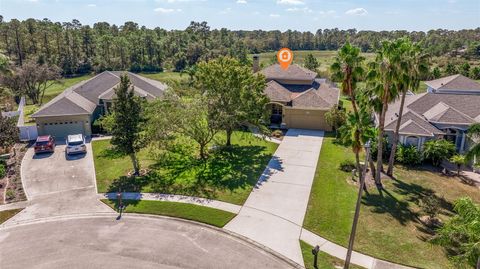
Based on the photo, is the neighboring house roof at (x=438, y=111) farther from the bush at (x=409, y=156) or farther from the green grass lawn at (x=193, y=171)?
the green grass lawn at (x=193, y=171)

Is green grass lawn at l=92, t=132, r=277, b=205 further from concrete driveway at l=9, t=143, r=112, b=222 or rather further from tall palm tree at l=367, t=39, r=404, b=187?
tall palm tree at l=367, t=39, r=404, b=187

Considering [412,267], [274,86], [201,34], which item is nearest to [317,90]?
[274,86]

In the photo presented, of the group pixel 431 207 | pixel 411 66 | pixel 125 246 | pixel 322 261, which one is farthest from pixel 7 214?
pixel 411 66

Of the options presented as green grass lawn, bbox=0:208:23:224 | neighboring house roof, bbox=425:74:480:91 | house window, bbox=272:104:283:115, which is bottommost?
green grass lawn, bbox=0:208:23:224

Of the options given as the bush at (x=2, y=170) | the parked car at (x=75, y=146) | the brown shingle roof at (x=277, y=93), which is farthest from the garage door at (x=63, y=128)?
the brown shingle roof at (x=277, y=93)

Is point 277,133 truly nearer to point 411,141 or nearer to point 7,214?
point 411,141

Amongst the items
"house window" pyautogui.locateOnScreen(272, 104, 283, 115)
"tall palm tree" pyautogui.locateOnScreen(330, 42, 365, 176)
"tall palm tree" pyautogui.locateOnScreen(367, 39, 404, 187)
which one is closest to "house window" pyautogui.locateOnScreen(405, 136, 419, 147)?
"tall palm tree" pyautogui.locateOnScreen(367, 39, 404, 187)

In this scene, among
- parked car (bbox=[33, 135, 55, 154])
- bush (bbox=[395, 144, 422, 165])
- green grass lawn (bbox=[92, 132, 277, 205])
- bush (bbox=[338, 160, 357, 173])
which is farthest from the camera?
parked car (bbox=[33, 135, 55, 154])
